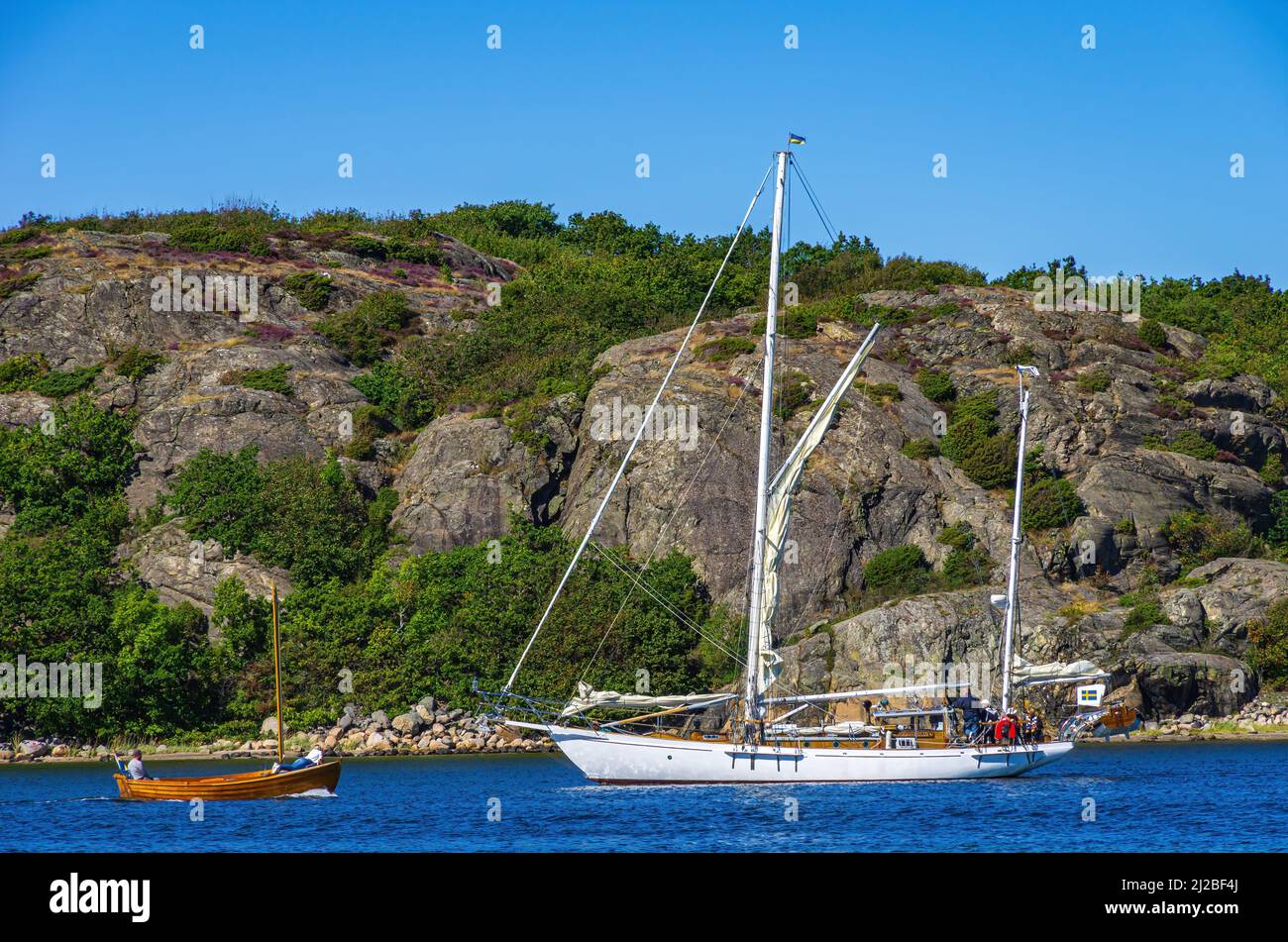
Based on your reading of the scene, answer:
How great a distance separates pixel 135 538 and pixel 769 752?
5151cm

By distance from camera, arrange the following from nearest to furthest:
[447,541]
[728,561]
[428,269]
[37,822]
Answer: [37,822]
[728,561]
[447,541]
[428,269]

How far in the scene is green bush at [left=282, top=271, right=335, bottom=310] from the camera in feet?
379

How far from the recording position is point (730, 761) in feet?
155

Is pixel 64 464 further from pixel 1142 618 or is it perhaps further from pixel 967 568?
pixel 1142 618

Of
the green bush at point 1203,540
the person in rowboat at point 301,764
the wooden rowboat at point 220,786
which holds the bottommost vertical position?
the wooden rowboat at point 220,786

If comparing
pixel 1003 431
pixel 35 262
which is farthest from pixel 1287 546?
pixel 35 262

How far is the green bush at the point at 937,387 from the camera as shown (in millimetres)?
95562

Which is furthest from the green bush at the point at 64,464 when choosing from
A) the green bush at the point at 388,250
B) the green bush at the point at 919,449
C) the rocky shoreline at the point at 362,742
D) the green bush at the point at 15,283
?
the green bush at the point at 919,449

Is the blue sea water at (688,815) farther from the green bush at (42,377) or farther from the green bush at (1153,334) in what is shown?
the green bush at (1153,334)

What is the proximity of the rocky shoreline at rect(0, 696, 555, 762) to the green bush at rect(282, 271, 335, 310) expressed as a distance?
5255cm

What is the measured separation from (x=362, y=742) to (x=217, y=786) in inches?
952

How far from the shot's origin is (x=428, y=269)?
426 feet

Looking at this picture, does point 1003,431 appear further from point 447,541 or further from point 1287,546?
point 447,541

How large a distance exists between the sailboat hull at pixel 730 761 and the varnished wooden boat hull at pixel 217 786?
831 centimetres
